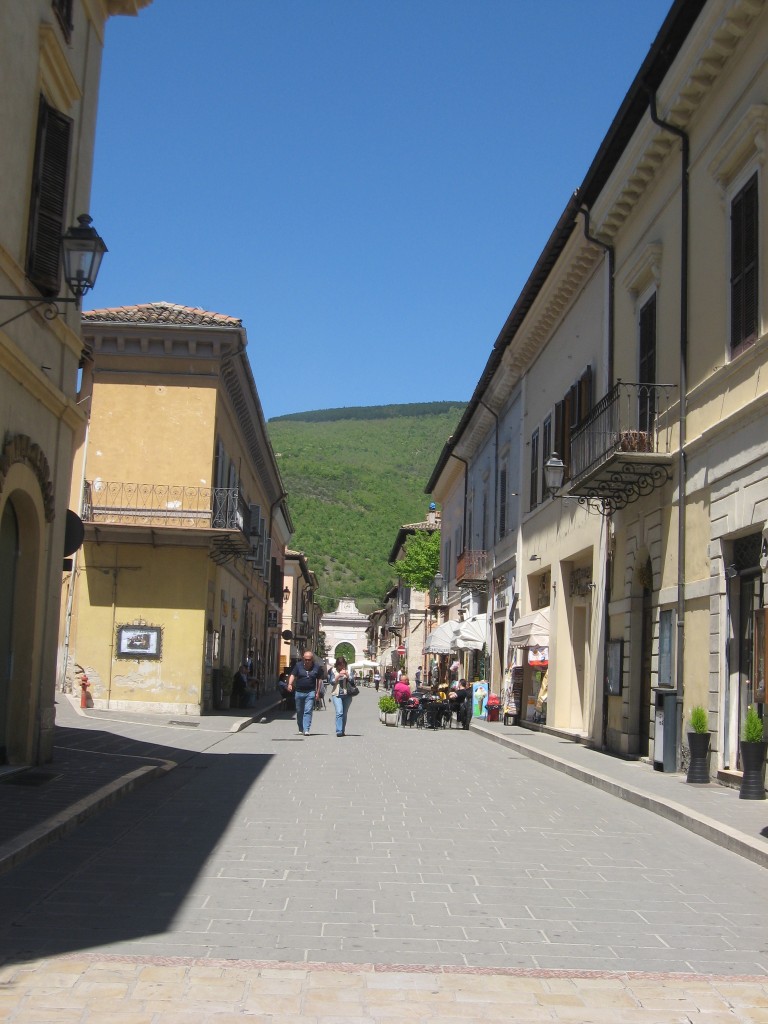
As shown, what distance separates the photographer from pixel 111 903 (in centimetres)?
667

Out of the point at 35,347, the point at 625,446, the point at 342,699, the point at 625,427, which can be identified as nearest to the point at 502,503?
the point at 342,699

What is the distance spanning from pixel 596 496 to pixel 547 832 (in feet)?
29.0

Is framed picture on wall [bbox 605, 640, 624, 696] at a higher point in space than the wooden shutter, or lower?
lower

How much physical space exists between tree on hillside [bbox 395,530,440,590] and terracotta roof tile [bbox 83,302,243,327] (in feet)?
123

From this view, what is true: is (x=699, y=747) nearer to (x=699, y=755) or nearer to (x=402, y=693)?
(x=699, y=755)

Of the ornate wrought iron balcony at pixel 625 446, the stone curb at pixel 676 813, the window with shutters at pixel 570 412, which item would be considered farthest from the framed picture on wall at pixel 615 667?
the window with shutters at pixel 570 412

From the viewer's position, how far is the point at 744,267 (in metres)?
13.1

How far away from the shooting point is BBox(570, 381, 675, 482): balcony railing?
52.7ft

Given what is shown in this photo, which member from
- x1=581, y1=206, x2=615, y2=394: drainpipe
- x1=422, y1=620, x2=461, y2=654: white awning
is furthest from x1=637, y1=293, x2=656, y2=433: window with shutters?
x1=422, y1=620, x2=461, y2=654: white awning

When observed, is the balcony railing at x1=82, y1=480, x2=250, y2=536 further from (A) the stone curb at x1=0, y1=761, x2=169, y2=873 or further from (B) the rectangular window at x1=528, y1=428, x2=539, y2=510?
(A) the stone curb at x1=0, y1=761, x2=169, y2=873

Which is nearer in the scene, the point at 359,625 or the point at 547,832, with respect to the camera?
the point at 547,832

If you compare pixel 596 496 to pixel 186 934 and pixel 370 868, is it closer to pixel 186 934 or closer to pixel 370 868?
pixel 370 868

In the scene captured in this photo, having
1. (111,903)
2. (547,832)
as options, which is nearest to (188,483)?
(547,832)

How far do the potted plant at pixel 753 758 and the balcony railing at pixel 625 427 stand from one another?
4.97 m
